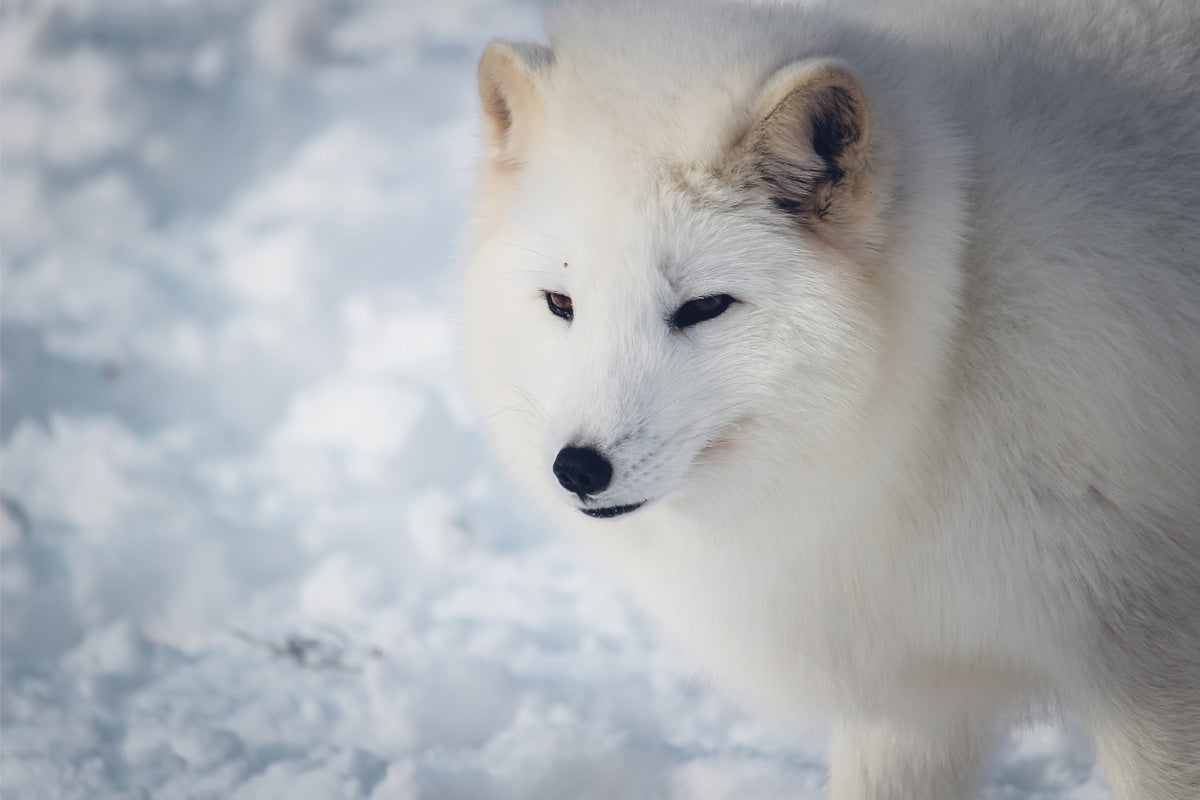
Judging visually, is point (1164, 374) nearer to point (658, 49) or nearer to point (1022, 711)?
point (1022, 711)

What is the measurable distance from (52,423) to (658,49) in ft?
11.2

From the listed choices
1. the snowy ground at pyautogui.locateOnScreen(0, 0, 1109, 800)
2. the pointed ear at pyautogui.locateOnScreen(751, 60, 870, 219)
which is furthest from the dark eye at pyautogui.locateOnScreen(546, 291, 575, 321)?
the snowy ground at pyautogui.locateOnScreen(0, 0, 1109, 800)

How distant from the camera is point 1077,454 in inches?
78.5

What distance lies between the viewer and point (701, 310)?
6.56ft

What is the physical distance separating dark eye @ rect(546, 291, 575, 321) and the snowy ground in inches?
33.4

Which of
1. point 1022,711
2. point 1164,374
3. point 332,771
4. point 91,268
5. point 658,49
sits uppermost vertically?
point 658,49

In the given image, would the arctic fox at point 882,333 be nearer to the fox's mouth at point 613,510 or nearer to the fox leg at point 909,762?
the fox's mouth at point 613,510

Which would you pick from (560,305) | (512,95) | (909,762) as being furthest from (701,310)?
(909,762)

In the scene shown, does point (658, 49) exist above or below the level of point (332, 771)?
above

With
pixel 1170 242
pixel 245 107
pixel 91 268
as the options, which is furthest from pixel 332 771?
pixel 245 107

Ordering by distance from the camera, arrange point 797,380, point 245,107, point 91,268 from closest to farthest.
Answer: point 797,380 < point 91,268 < point 245,107

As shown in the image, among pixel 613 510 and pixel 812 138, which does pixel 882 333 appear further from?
pixel 613 510

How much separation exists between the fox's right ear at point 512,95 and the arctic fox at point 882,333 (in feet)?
0.04

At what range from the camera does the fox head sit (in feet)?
6.30
